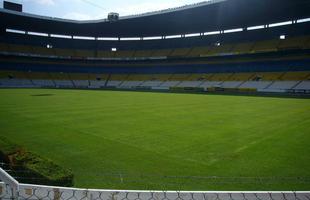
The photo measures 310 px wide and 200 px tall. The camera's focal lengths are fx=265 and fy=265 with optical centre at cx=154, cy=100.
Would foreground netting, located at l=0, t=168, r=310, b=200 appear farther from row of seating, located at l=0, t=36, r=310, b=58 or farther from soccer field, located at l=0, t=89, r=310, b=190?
row of seating, located at l=0, t=36, r=310, b=58

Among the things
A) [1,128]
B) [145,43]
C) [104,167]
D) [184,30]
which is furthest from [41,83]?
[104,167]

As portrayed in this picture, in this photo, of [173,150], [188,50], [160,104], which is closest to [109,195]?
[173,150]

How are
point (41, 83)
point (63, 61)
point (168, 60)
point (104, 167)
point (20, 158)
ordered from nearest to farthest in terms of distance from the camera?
point (20, 158)
point (104, 167)
point (41, 83)
point (168, 60)
point (63, 61)

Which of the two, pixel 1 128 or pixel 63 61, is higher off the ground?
pixel 63 61

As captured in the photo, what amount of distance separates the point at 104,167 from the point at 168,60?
187 feet

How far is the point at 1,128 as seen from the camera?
1124 cm

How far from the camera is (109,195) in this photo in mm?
3787

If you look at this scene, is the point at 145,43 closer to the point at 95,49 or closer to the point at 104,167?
the point at 95,49

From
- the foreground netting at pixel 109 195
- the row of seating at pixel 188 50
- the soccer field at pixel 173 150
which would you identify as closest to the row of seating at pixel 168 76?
the row of seating at pixel 188 50

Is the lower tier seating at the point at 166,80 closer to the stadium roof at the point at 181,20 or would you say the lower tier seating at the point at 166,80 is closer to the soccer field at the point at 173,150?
the stadium roof at the point at 181,20

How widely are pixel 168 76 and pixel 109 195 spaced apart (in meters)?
56.2

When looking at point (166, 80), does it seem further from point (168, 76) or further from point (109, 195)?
point (109, 195)

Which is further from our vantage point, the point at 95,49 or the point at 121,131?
the point at 95,49

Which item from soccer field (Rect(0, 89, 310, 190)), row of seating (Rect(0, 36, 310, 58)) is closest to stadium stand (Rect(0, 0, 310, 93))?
row of seating (Rect(0, 36, 310, 58))
